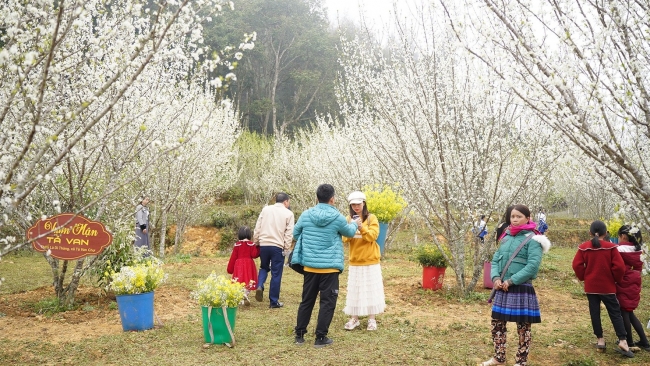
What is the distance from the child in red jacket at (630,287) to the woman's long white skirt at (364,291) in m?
2.66

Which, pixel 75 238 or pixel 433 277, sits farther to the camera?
pixel 433 277

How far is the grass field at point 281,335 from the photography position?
192 inches

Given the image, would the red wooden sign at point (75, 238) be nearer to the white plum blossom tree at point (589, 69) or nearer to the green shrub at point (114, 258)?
the green shrub at point (114, 258)

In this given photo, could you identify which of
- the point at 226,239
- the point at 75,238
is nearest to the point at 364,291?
the point at 75,238

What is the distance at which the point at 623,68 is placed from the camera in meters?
3.36

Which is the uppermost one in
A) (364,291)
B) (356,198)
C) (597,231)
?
(356,198)

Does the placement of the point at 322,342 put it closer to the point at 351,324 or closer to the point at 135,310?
the point at 351,324

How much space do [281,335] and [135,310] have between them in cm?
173

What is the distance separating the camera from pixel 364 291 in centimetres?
573

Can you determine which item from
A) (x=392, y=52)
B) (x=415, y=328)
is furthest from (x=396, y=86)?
(x=415, y=328)

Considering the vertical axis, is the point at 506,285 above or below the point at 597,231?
below

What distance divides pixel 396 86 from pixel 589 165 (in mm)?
4902

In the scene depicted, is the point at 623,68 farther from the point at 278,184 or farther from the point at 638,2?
the point at 278,184

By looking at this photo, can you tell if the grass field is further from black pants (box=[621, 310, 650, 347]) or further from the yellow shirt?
the yellow shirt
